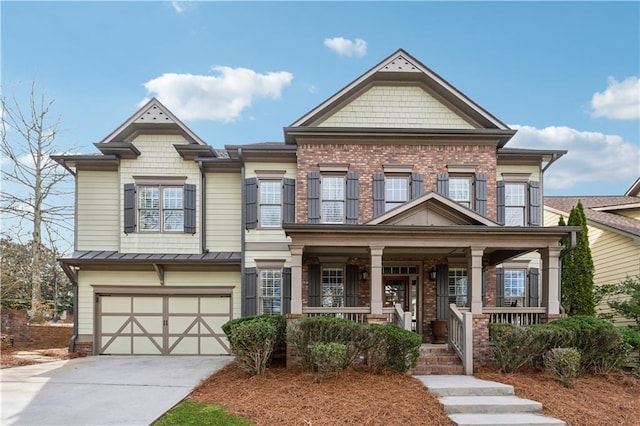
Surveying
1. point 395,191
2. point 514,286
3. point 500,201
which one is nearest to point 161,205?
point 395,191

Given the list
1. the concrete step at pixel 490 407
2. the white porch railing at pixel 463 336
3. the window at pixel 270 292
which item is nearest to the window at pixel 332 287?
the window at pixel 270 292

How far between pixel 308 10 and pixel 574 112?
57.2 ft

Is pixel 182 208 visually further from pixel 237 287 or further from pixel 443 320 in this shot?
pixel 443 320

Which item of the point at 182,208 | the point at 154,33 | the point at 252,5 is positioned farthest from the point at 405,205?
the point at 154,33

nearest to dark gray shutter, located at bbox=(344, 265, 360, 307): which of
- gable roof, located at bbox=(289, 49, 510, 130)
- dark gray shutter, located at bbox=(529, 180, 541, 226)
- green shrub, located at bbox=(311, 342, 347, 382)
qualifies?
green shrub, located at bbox=(311, 342, 347, 382)

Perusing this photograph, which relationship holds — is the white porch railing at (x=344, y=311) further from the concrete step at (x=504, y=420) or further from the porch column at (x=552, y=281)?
the porch column at (x=552, y=281)

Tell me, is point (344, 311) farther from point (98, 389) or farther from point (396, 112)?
point (396, 112)

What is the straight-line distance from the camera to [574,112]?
24.2 m

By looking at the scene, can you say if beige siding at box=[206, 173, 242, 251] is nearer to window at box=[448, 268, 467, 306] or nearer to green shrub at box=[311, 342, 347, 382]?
green shrub at box=[311, 342, 347, 382]

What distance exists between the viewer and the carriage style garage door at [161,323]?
13.5 metres

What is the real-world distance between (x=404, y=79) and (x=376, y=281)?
261 inches

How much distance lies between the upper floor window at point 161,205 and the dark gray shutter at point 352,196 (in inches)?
195

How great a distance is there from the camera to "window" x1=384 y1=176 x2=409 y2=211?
1295 cm

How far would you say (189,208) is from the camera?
44.8 ft
